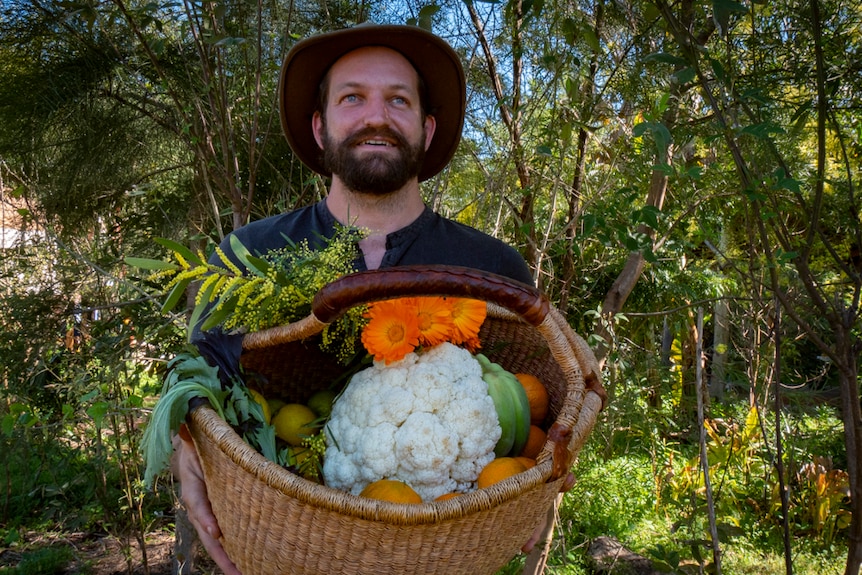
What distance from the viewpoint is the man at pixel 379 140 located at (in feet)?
5.81

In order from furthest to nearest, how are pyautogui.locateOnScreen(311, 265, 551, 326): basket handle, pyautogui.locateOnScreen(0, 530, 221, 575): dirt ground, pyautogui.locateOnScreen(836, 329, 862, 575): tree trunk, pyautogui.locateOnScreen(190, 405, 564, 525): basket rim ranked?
pyautogui.locateOnScreen(0, 530, 221, 575): dirt ground, pyautogui.locateOnScreen(836, 329, 862, 575): tree trunk, pyautogui.locateOnScreen(311, 265, 551, 326): basket handle, pyautogui.locateOnScreen(190, 405, 564, 525): basket rim

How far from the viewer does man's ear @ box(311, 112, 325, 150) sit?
1963 millimetres

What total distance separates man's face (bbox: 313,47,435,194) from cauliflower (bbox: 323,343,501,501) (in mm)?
727

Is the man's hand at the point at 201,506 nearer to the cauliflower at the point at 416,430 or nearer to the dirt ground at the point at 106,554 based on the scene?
the cauliflower at the point at 416,430

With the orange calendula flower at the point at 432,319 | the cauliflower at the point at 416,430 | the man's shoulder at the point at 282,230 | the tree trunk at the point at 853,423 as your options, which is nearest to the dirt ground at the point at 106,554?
the man's shoulder at the point at 282,230

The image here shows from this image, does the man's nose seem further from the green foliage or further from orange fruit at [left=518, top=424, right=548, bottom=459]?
orange fruit at [left=518, top=424, right=548, bottom=459]

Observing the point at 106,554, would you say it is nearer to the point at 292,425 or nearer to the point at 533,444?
the point at 292,425

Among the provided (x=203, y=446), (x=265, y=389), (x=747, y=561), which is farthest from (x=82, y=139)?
(x=747, y=561)

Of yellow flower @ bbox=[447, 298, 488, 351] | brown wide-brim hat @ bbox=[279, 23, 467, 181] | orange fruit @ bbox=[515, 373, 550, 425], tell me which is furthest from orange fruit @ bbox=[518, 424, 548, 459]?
brown wide-brim hat @ bbox=[279, 23, 467, 181]

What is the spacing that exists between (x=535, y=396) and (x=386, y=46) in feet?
3.72

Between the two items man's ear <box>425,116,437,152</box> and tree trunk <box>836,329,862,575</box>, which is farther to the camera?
man's ear <box>425,116,437,152</box>

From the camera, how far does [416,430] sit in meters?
1.14

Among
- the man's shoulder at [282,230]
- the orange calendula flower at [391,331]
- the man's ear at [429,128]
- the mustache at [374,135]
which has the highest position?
the man's ear at [429,128]

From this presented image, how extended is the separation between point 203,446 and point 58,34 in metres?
2.49
